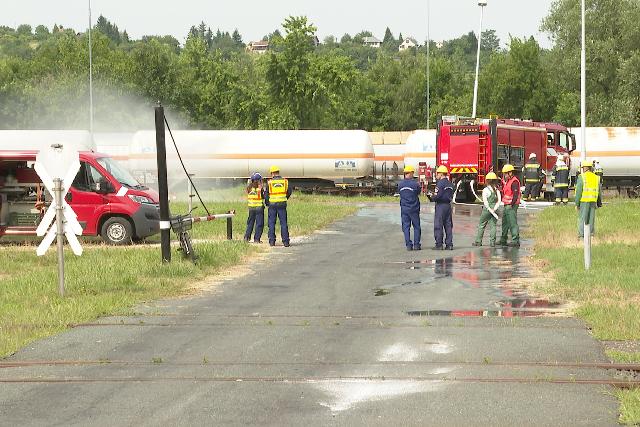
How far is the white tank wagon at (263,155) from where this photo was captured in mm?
57406

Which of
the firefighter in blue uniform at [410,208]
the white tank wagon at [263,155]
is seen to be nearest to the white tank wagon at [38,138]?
→ the white tank wagon at [263,155]

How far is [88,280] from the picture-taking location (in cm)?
1808

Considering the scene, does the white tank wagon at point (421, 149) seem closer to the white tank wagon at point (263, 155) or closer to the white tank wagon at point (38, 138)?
the white tank wagon at point (263, 155)

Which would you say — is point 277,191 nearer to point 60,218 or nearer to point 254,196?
point 254,196

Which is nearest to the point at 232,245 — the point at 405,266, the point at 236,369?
the point at 405,266

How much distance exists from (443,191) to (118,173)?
A: 753 cm

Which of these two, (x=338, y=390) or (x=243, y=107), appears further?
(x=243, y=107)

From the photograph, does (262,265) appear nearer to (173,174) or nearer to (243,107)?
(173,174)

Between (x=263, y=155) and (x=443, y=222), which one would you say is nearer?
(x=443, y=222)

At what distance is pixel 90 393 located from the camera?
10.0 meters

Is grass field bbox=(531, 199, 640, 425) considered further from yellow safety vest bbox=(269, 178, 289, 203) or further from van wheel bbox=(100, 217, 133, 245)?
van wheel bbox=(100, 217, 133, 245)

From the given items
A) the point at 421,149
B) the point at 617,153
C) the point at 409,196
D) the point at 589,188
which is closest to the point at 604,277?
the point at 589,188

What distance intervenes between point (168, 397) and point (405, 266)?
1222 cm

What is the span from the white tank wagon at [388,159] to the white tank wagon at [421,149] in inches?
119
